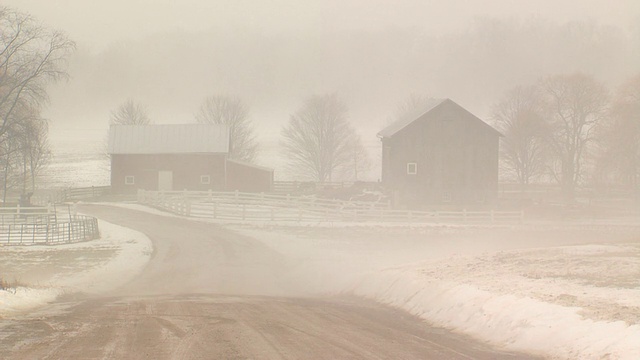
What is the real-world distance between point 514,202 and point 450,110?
34.5 ft

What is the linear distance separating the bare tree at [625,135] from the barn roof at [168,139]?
112 feet

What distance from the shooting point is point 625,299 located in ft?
39.3

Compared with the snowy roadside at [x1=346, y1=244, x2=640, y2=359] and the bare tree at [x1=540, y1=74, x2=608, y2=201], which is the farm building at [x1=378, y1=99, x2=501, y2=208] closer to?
the bare tree at [x1=540, y1=74, x2=608, y2=201]

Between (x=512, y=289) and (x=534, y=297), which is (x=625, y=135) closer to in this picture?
(x=512, y=289)

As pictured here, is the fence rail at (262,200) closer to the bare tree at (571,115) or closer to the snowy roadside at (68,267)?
the snowy roadside at (68,267)

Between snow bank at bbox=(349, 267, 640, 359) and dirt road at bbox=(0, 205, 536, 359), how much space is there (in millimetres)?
424

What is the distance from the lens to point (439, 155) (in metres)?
60.4

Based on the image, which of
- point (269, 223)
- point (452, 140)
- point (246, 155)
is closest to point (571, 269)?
point (269, 223)

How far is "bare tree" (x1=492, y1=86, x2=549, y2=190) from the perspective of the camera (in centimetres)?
7806

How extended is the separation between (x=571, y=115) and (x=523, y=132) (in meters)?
7.02

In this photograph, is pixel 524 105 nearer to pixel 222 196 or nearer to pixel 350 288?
pixel 222 196

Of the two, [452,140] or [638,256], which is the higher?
[452,140]

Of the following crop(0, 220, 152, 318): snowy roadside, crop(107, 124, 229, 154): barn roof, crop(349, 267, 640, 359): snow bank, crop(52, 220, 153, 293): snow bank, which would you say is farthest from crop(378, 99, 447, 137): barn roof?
crop(349, 267, 640, 359): snow bank

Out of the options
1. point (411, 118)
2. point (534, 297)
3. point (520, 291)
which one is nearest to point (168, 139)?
point (411, 118)
